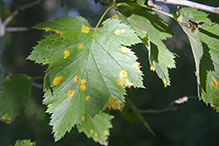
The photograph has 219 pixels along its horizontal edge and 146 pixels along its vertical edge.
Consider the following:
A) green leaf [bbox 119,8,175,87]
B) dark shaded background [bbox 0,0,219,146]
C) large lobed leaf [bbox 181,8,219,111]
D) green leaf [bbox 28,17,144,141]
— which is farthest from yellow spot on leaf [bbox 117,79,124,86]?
dark shaded background [bbox 0,0,219,146]

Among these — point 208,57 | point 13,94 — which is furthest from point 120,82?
point 13,94

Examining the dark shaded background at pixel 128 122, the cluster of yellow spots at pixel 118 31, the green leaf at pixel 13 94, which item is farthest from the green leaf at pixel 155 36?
the dark shaded background at pixel 128 122

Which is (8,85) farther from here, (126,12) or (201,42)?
(201,42)

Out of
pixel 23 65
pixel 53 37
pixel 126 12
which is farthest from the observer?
pixel 23 65

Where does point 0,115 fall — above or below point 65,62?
below

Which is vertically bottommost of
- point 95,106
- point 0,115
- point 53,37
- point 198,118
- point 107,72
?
point 198,118

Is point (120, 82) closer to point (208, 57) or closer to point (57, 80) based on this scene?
point (57, 80)

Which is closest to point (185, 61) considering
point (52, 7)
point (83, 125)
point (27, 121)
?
point (52, 7)

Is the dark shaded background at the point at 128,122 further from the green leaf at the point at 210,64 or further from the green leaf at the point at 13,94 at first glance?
the green leaf at the point at 210,64
